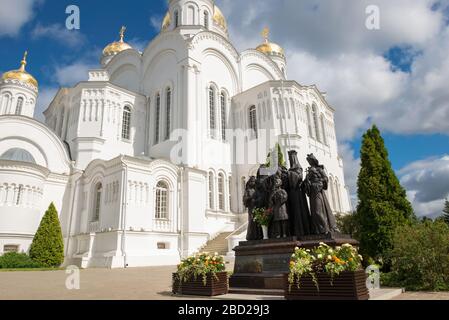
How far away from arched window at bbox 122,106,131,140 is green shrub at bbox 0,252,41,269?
1189 centimetres

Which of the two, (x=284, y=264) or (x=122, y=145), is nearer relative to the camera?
(x=284, y=264)

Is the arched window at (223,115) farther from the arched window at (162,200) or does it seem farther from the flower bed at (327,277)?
the flower bed at (327,277)

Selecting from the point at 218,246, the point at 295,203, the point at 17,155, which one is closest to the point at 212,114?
the point at 218,246

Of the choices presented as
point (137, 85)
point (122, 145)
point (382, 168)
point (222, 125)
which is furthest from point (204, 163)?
point (382, 168)

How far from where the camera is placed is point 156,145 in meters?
25.3

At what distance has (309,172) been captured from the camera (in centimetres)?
767

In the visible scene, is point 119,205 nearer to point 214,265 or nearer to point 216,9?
point 214,265

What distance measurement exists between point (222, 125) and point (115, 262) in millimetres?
13863

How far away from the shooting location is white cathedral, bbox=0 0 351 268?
62.0 ft

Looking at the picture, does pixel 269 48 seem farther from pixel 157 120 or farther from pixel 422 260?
pixel 422 260

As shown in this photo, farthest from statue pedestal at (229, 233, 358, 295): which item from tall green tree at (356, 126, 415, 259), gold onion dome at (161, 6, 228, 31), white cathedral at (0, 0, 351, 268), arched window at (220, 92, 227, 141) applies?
gold onion dome at (161, 6, 228, 31)

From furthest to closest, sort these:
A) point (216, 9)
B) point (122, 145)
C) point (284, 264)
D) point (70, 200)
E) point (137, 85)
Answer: point (216, 9)
point (137, 85)
point (122, 145)
point (70, 200)
point (284, 264)

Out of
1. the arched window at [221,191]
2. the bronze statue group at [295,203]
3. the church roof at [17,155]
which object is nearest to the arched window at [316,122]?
the arched window at [221,191]
